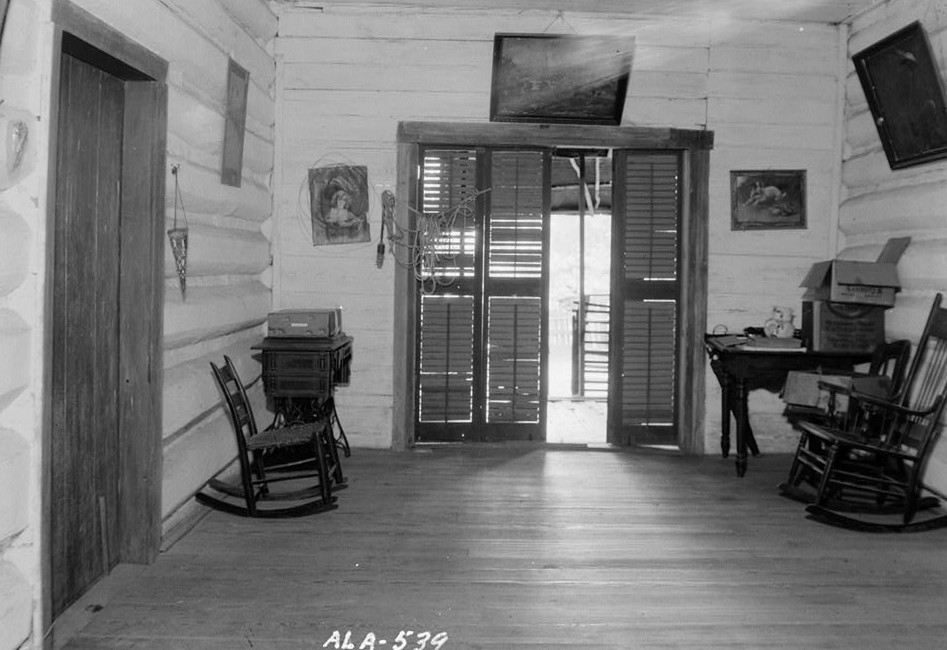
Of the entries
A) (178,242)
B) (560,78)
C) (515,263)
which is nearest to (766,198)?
(560,78)

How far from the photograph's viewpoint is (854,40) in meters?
6.49

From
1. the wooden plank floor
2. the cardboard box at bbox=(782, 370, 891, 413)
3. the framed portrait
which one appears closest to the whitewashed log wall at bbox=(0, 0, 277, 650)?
the framed portrait

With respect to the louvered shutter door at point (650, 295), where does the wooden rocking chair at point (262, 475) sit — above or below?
below

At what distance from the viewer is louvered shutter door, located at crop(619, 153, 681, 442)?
21.8ft

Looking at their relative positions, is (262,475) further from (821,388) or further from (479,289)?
(821,388)

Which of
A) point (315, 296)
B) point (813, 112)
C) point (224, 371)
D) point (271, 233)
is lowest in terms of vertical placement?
point (224, 371)

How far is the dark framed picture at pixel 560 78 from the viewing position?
20.9ft

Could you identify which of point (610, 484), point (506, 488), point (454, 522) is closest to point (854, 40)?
point (610, 484)

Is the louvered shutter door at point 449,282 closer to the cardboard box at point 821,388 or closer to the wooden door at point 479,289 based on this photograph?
the wooden door at point 479,289

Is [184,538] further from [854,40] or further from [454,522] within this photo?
[854,40]

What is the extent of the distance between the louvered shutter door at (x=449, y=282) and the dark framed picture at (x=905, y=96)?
9.36ft

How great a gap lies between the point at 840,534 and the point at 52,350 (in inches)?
155

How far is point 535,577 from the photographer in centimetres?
391

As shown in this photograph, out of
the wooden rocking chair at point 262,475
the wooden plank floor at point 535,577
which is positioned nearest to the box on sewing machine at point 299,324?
the wooden rocking chair at point 262,475
